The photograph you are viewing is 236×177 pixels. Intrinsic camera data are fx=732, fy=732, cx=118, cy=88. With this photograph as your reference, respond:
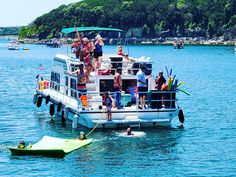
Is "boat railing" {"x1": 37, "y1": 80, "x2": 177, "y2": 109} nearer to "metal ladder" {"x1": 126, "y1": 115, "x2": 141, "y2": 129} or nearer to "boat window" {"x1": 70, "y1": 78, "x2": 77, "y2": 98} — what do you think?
"boat window" {"x1": 70, "y1": 78, "x2": 77, "y2": 98}

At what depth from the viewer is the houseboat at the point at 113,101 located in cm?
3797

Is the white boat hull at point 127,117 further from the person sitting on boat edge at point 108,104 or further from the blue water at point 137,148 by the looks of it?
the blue water at point 137,148

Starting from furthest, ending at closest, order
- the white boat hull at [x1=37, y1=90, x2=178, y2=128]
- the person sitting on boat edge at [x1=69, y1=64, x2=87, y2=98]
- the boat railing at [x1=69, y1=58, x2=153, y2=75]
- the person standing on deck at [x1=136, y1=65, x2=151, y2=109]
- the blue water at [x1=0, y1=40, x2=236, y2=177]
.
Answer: the boat railing at [x1=69, y1=58, x2=153, y2=75], the person sitting on boat edge at [x1=69, y1=64, x2=87, y2=98], the person standing on deck at [x1=136, y1=65, x2=151, y2=109], the white boat hull at [x1=37, y1=90, x2=178, y2=128], the blue water at [x1=0, y1=40, x2=236, y2=177]

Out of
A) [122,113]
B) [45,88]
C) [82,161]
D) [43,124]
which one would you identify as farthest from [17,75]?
[82,161]

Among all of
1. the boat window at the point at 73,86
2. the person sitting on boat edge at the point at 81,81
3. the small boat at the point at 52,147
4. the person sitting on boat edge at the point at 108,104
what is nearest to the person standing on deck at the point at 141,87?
the person sitting on boat edge at the point at 108,104

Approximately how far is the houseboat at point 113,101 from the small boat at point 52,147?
3264 mm

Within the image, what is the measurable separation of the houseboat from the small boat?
326cm

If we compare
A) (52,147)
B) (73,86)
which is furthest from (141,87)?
(52,147)

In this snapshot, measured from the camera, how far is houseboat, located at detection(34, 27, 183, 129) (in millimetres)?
37969

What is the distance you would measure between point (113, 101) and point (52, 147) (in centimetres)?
624

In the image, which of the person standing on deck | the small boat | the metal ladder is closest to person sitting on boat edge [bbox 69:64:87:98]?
the person standing on deck

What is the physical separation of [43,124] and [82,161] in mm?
11564

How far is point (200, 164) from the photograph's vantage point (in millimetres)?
31859

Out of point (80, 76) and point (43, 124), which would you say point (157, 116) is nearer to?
point (80, 76)
